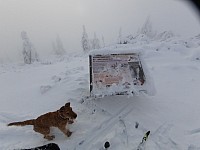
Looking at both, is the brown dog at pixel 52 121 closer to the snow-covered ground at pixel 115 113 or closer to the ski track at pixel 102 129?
the snow-covered ground at pixel 115 113

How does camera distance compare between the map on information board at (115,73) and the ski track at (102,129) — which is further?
the map on information board at (115,73)

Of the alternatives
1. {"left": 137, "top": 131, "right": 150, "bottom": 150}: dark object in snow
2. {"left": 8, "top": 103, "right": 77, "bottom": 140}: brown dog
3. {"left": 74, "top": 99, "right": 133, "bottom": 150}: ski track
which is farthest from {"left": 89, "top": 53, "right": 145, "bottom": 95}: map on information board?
{"left": 137, "top": 131, "right": 150, "bottom": 150}: dark object in snow

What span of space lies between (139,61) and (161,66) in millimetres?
2962

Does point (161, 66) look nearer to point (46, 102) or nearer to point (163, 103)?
point (163, 103)

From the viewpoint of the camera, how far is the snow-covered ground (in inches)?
199

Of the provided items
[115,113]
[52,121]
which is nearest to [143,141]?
[115,113]

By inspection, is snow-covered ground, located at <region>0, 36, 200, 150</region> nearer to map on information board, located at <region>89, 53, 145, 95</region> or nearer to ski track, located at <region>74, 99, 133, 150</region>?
ski track, located at <region>74, 99, 133, 150</region>

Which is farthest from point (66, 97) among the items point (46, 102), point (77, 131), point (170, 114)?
point (170, 114)

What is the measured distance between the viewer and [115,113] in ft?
19.7

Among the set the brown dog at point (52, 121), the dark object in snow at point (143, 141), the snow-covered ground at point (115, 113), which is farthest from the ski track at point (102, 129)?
the dark object in snow at point (143, 141)

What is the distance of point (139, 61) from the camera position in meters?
6.69

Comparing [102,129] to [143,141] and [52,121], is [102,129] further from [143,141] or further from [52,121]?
[52,121]

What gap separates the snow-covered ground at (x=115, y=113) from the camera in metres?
5.07

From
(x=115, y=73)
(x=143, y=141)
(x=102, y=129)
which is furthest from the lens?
(x=115, y=73)
